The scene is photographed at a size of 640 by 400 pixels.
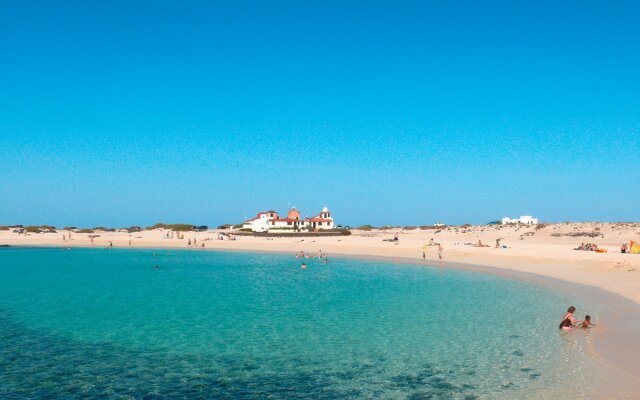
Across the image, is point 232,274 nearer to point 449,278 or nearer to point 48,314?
point 449,278

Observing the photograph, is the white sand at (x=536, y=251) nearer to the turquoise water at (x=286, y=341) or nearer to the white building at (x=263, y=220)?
the turquoise water at (x=286, y=341)

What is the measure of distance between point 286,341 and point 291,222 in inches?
4068

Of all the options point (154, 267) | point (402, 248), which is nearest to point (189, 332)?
point (154, 267)

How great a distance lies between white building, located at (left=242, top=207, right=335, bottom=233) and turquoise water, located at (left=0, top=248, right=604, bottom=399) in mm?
83186

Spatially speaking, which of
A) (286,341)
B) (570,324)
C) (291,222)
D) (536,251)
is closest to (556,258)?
(536,251)

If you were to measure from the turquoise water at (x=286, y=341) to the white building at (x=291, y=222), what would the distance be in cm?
8319

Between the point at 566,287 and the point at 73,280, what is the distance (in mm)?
37286

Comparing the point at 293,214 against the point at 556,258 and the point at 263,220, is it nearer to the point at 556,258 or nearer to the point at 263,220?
the point at 263,220

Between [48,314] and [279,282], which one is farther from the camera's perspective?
[279,282]

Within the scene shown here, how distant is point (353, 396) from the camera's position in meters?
12.7

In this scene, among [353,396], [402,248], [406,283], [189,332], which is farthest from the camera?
[402,248]

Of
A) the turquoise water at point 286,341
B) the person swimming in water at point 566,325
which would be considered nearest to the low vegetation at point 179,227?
the turquoise water at point 286,341

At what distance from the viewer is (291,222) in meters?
122

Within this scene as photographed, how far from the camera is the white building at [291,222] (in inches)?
4739
